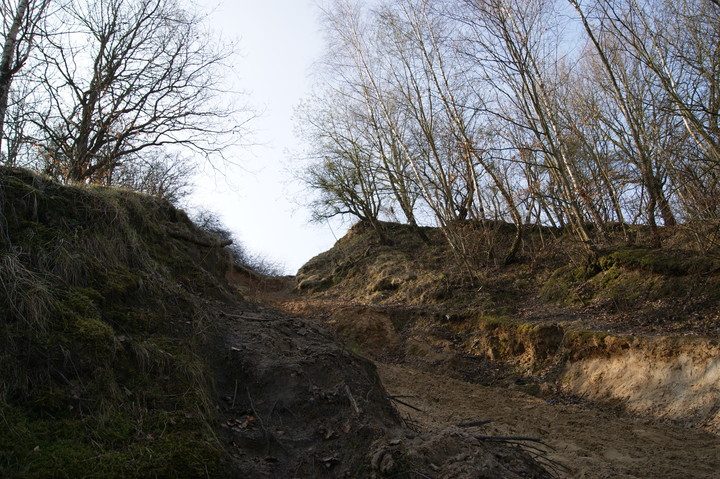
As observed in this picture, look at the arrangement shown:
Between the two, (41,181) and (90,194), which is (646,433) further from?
(41,181)

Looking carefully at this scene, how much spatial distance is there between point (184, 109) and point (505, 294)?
34.5ft

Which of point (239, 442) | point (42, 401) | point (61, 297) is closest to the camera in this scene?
point (42, 401)

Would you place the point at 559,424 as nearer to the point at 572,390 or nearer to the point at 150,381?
the point at 572,390

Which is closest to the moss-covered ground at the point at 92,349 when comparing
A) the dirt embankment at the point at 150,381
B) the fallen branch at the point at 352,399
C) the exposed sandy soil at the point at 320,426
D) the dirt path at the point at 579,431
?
the dirt embankment at the point at 150,381

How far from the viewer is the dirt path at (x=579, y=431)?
527 cm

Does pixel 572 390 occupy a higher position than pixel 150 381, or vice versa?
pixel 150 381

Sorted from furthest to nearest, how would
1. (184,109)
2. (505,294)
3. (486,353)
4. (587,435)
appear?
(184,109) < (505,294) < (486,353) < (587,435)

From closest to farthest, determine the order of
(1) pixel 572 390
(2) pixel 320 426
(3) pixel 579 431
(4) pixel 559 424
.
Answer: (2) pixel 320 426, (3) pixel 579 431, (4) pixel 559 424, (1) pixel 572 390

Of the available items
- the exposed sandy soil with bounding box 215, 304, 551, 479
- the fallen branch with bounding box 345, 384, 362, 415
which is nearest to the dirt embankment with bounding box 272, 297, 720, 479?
the exposed sandy soil with bounding box 215, 304, 551, 479

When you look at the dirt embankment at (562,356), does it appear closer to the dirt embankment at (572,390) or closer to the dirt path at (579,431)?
the dirt embankment at (572,390)

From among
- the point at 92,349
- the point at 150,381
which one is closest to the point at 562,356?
the point at 150,381

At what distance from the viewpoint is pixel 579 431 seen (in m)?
6.59

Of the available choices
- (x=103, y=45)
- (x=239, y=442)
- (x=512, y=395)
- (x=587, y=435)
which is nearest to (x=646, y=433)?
(x=587, y=435)

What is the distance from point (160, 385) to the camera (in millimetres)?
4039
